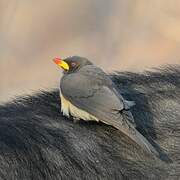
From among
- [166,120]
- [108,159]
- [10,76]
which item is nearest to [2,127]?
[108,159]

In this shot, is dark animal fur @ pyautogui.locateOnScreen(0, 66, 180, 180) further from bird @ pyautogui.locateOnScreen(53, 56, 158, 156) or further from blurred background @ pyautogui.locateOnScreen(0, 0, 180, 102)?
blurred background @ pyautogui.locateOnScreen(0, 0, 180, 102)

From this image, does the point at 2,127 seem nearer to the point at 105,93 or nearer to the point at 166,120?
the point at 105,93

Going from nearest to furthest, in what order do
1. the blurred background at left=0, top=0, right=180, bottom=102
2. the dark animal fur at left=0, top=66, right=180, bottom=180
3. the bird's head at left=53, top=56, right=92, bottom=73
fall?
the dark animal fur at left=0, top=66, right=180, bottom=180 < the bird's head at left=53, top=56, right=92, bottom=73 < the blurred background at left=0, top=0, right=180, bottom=102

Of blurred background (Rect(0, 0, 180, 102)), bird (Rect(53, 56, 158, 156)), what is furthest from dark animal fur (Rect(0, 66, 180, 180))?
blurred background (Rect(0, 0, 180, 102))

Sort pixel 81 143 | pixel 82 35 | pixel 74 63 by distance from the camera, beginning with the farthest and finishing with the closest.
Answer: pixel 82 35, pixel 74 63, pixel 81 143

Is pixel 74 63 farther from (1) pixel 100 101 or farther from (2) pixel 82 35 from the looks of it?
(2) pixel 82 35

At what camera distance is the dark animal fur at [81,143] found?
211 cm

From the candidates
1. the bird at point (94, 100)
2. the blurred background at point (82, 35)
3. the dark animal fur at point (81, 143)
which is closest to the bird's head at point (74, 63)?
the bird at point (94, 100)

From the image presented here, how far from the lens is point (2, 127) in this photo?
7.20ft

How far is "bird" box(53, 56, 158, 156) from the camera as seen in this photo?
2.25m

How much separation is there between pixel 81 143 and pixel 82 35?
182 inches

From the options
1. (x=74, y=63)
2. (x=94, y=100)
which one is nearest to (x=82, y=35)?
(x=74, y=63)

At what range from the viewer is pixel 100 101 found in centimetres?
229

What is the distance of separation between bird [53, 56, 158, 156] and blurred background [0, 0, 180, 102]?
377cm
